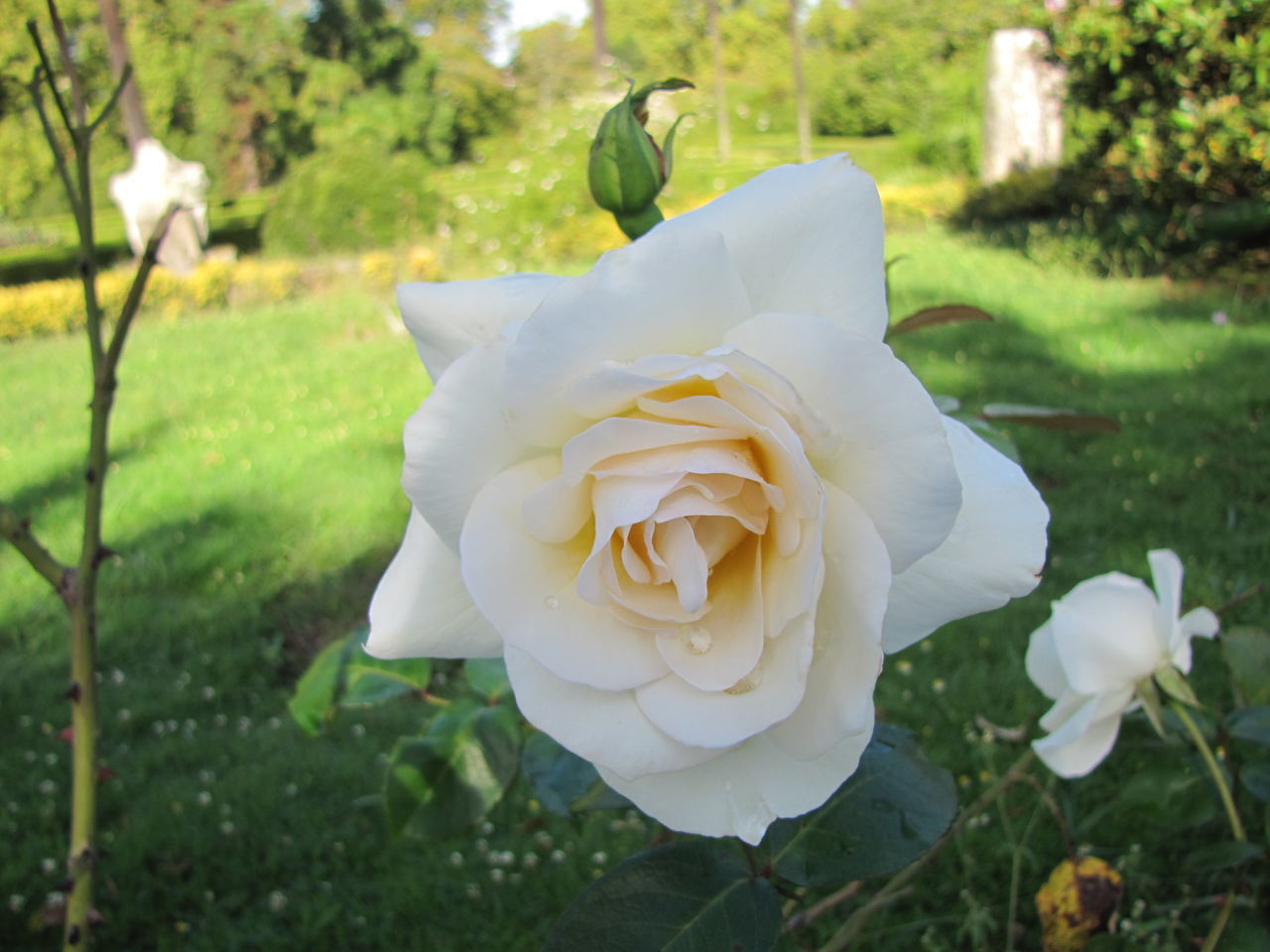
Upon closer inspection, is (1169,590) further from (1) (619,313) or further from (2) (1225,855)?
(1) (619,313)

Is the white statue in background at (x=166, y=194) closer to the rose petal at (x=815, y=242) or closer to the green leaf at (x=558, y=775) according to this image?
the green leaf at (x=558, y=775)

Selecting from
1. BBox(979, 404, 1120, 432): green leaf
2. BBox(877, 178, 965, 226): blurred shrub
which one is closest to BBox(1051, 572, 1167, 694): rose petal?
BBox(979, 404, 1120, 432): green leaf

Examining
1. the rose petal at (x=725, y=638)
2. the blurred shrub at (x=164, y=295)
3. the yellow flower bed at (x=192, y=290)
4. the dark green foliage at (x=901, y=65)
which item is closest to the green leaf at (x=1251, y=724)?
the rose petal at (x=725, y=638)

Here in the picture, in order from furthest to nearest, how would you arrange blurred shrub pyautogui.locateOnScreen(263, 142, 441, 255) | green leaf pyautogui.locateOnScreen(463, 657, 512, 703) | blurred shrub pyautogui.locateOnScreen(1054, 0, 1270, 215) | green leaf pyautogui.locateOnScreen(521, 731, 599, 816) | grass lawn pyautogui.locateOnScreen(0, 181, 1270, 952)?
blurred shrub pyautogui.locateOnScreen(263, 142, 441, 255) < blurred shrub pyautogui.locateOnScreen(1054, 0, 1270, 215) < grass lawn pyautogui.locateOnScreen(0, 181, 1270, 952) < green leaf pyautogui.locateOnScreen(463, 657, 512, 703) < green leaf pyautogui.locateOnScreen(521, 731, 599, 816)

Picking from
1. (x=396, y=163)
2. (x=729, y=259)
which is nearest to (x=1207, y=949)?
(x=729, y=259)

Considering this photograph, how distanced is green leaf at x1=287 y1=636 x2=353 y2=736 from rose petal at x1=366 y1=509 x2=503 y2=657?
0.57m

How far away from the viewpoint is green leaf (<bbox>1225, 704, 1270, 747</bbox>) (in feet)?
2.88

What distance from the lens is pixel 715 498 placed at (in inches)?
16.1

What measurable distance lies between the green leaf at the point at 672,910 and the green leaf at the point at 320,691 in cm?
48

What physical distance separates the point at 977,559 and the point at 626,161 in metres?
0.28

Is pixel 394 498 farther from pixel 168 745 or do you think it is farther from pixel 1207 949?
pixel 1207 949

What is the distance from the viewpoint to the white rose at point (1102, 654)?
0.81 metres

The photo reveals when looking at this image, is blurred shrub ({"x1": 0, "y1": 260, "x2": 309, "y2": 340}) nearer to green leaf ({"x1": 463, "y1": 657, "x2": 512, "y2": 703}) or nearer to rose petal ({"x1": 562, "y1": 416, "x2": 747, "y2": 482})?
green leaf ({"x1": 463, "y1": 657, "x2": 512, "y2": 703})

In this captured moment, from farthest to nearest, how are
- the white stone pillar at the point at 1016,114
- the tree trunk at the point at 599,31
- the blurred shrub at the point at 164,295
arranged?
the tree trunk at the point at 599,31 < the white stone pillar at the point at 1016,114 < the blurred shrub at the point at 164,295
